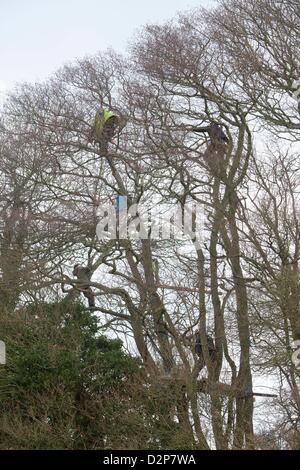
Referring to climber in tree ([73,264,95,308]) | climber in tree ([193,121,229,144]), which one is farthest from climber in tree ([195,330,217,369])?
climber in tree ([193,121,229,144])

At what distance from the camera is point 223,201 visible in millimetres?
20672

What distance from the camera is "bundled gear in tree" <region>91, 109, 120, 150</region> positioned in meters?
23.2

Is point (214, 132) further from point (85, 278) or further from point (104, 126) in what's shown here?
point (85, 278)

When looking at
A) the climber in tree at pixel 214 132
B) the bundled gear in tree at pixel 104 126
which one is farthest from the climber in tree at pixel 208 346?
the bundled gear in tree at pixel 104 126

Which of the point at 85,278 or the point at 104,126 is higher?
the point at 104,126

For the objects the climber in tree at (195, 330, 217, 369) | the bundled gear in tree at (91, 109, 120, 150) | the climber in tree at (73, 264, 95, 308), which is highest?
the bundled gear in tree at (91, 109, 120, 150)

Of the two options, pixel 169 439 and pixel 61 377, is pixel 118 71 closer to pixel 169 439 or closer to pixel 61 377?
pixel 61 377

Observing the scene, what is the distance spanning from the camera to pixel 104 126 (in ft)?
76.2

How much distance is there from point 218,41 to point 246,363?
6586 mm

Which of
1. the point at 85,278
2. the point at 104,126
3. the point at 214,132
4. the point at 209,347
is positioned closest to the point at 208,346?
the point at 209,347

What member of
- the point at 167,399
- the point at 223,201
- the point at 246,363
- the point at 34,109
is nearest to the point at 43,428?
the point at 167,399

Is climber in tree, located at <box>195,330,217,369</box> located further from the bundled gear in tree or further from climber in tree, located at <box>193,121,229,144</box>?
the bundled gear in tree

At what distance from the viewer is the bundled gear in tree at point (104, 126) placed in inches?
912

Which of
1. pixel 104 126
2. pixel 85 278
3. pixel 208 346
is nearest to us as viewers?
pixel 208 346
